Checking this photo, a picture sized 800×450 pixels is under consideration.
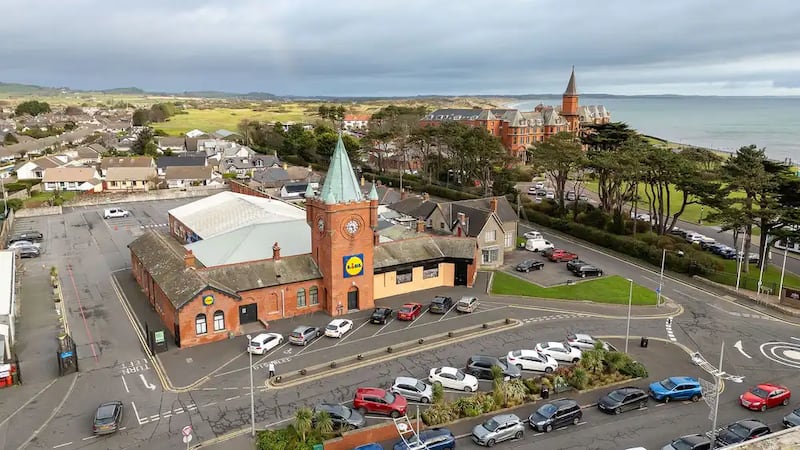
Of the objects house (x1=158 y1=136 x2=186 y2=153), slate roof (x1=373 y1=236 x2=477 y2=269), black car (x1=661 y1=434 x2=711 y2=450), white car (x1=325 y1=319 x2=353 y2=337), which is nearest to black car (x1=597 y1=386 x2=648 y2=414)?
black car (x1=661 y1=434 x2=711 y2=450)

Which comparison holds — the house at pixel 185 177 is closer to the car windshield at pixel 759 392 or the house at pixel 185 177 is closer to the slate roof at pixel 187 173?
the slate roof at pixel 187 173

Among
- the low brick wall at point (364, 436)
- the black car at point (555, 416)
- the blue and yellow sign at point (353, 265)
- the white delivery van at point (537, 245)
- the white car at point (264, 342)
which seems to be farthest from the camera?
the white delivery van at point (537, 245)

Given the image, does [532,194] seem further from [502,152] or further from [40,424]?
[40,424]

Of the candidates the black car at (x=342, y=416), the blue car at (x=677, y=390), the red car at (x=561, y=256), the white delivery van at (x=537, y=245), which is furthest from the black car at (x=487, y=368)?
the white delivery van at (x=537, y=245)

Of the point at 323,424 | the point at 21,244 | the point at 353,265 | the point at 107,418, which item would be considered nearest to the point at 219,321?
the point at 353,265

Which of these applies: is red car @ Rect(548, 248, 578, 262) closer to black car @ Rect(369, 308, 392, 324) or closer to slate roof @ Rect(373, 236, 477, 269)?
slate roof @ Rect(373, 236, 477, 269)

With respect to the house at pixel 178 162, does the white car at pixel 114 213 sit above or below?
below

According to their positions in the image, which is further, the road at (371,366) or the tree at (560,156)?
the tree at (560,156)

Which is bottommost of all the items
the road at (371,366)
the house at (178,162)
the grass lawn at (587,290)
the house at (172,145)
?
the road at (371,366)
